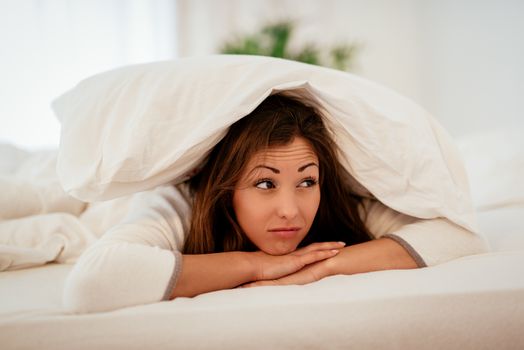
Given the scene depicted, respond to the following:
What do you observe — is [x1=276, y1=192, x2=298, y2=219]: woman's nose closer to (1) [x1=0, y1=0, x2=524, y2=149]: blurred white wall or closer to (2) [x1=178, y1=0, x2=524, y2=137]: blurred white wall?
(1) [x1=0, y1=0, x2=524, y2=149]: blurred white wall

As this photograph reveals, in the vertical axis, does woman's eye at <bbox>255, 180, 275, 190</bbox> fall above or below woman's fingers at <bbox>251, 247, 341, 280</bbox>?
above

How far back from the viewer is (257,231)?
0.86 m

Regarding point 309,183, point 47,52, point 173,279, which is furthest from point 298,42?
point 173,279

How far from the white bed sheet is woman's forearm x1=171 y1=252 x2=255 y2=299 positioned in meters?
0.03

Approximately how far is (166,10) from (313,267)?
3.02 metres

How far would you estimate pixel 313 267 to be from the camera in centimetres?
82

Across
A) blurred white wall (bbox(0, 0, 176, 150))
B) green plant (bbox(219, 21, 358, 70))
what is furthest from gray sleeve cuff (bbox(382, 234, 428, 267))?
blurred white wall (bbox(0, 0, 176, 150))

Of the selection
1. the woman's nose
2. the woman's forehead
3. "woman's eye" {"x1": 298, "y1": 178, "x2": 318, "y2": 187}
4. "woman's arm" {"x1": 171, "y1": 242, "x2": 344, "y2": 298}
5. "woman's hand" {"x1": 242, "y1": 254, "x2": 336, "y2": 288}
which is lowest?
"woman's hand" {"x1": 242, "y1": 254, "x2": 336, "y2": 288}

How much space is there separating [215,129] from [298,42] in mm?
3061

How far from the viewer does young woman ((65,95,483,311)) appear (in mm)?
714

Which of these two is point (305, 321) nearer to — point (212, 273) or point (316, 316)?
point (316, 316)

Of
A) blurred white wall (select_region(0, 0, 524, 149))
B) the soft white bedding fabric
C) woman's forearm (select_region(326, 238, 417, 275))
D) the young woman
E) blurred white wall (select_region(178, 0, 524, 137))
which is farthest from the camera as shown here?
blurred white wall (select_region(178, 0, 524, 137))

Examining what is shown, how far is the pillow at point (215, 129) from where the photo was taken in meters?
0.78

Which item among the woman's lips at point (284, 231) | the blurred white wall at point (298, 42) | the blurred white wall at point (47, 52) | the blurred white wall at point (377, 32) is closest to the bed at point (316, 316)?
the woman's lips at point (284, 231)
